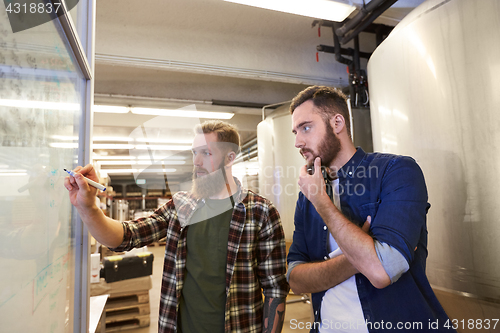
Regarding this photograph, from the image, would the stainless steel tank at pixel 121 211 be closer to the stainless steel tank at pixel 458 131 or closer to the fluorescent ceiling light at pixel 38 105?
the fluorescent ceiling light at pixel 38 105

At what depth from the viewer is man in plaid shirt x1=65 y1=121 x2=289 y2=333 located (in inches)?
50.8

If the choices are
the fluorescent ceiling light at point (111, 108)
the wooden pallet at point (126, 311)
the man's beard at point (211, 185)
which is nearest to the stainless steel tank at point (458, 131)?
the man's beard at point (211, 185)

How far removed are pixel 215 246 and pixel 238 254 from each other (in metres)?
0.11

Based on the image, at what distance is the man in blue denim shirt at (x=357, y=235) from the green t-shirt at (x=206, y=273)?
322 mm

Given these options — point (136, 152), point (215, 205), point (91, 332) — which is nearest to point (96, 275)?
point (91, 332)

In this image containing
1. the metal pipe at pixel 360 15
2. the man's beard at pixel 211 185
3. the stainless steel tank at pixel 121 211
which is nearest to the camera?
the man's beard at pixel 211 185

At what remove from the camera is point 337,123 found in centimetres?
130

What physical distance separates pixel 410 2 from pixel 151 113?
3.76 m

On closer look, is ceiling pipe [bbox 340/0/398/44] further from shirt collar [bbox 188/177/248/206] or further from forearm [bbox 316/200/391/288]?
forearm [bbox 316/200/391/288]

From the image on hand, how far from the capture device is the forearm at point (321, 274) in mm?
1059

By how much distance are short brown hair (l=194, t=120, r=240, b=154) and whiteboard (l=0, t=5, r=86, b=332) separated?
1.80ft

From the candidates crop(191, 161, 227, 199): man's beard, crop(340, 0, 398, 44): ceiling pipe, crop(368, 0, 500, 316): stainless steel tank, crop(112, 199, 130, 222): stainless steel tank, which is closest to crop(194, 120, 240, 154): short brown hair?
crop(191, 161, 227, 199): man's beard

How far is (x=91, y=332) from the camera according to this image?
1.46m

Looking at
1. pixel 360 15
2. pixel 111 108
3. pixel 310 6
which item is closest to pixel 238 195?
pixel 310 6
